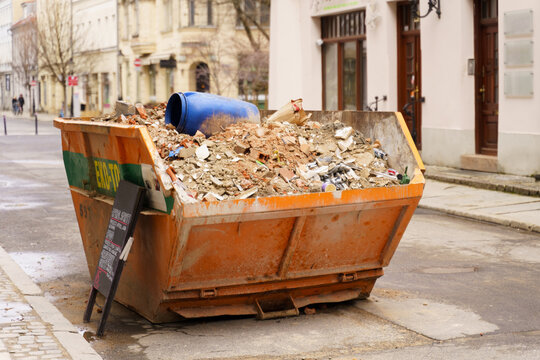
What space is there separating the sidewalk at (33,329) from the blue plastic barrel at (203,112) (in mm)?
1875

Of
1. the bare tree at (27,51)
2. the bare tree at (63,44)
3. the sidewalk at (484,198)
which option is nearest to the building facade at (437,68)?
the sidewalk at (484,198)

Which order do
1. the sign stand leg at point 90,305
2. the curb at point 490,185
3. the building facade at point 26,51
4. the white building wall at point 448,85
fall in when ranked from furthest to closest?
the building facade at point 26,51 < the white building wall at point 448,85 < the curb at point 490,185 < the sign stand leg at point 90,305

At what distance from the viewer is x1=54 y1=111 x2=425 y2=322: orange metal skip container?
6.42 metres

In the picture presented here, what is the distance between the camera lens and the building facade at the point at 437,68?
16.3 m

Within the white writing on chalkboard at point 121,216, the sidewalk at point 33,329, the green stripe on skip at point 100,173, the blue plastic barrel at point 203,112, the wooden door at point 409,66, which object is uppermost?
the wooden door at point 409,66

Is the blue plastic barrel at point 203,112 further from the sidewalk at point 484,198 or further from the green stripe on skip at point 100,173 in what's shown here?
the sidewalk at point 484,198

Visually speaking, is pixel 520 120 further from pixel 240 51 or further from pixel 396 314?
pixel 240 51

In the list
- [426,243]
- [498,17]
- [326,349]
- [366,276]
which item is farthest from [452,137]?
[326,349]

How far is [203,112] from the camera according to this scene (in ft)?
24.9

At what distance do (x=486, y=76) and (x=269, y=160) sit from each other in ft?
38.5

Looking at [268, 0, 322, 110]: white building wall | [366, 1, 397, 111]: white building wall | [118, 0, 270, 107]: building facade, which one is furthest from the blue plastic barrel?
[118, 0, 270, 107]: building facade

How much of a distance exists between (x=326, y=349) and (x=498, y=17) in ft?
39.6

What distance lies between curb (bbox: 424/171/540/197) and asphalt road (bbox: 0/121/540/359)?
2598mm

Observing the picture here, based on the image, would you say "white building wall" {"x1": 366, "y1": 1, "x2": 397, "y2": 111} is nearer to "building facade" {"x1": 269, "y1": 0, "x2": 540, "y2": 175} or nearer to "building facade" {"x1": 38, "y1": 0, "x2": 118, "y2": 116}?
"building facade" {"x1": 269, "y1": 0, "x2": 540, "y2": 175}
